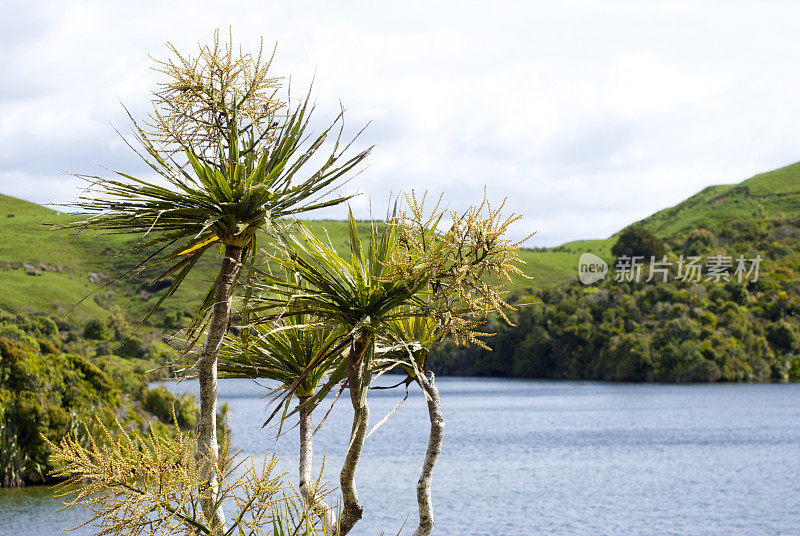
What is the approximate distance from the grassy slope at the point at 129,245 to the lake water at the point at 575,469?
58.5 ft

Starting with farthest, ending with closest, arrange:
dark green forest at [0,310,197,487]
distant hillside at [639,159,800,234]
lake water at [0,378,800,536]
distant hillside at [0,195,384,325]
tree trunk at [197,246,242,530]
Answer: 1. distant hillside at [639,159,800,234]
2. distant hillside at [0,195,384,325]
3. dark green forest at [0,310,197,487]
4. lake water at [0,378,800,536]
5. tree trunk at [197,246,242,530]

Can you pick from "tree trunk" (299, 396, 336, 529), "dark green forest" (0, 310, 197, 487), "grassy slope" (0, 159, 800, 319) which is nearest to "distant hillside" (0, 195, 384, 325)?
"grassy slope" (0, 159, 800, 319)

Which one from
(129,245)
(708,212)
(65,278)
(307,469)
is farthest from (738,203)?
(307,469)

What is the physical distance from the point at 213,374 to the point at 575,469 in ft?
99.1

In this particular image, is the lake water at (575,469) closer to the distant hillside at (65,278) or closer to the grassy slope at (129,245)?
the grassy slope at (129,245)

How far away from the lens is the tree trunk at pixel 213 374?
432cm

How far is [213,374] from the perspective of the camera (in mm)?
4496

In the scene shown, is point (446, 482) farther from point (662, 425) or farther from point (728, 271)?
point (728, 271)

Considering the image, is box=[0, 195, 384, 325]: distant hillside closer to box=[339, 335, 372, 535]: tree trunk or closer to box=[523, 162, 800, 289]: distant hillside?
box=[523, 162, 800, 289]: distant hillside

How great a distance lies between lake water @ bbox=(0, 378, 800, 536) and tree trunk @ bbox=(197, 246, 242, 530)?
2.48 m

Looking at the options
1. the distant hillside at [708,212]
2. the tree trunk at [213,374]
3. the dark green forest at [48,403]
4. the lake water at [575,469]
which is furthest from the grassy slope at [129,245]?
the tree trunk at [213,374]

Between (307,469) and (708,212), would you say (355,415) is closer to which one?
(307,469)

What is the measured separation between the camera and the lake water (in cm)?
2255

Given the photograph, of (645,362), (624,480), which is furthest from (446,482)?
(645,362)
